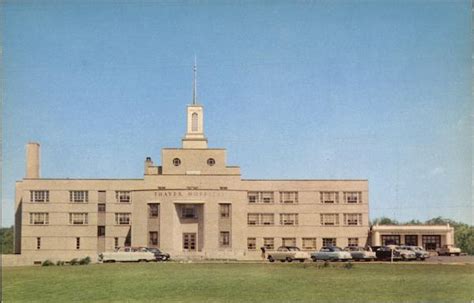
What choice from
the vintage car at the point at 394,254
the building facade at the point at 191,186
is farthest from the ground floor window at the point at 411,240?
the vintage car at the point at 394,254

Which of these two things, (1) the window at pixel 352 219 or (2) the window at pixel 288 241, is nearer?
(2) the window at pixel 288 241

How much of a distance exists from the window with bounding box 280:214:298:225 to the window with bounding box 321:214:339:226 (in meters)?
2.82

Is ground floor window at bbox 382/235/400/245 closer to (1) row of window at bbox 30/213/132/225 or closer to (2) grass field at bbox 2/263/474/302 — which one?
(1) row of window at bbox 30/213/132/225

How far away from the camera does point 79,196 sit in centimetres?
7512

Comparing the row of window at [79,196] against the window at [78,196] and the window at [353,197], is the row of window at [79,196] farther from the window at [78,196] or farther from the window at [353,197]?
the window at [353,197]

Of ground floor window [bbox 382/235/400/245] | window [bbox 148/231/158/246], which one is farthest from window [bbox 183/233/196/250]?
ground floor window [bbox 382/235/400/245]

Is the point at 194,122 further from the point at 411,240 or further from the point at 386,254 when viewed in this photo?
the point at 386,254

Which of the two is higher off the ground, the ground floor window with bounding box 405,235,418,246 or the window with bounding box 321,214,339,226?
the window with bounding box 321,214,339,226

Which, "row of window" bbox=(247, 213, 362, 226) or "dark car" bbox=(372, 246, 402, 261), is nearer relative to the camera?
"dark car" bbox=(372, 246, 402, 261)

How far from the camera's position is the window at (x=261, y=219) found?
2960 inches

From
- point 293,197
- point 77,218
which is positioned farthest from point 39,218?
point 293,197

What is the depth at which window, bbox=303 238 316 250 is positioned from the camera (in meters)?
74.6

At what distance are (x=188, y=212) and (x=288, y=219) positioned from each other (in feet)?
37.2

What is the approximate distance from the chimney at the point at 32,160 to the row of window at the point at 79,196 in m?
2.74
